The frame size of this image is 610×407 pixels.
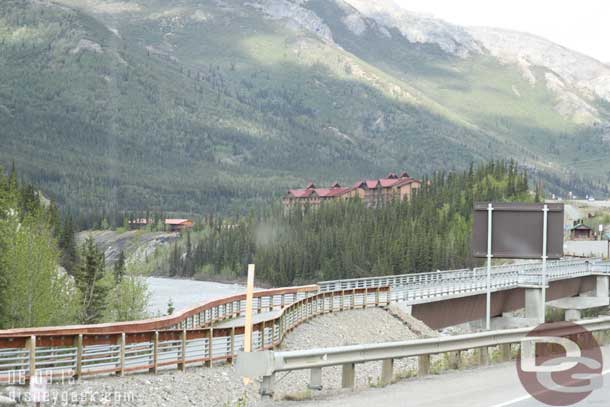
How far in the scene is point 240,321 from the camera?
2003 inches

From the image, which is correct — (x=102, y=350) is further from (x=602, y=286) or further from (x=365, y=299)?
(x=602, y=286)

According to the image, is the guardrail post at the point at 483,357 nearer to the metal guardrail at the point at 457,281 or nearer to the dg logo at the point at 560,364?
the dg logo at the point at 560,364

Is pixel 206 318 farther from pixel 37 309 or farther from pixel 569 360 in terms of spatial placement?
pixel 569 360

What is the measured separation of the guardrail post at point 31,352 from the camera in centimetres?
2189

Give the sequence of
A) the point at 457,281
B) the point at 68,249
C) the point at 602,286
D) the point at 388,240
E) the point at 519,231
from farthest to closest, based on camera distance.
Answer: the point at 388,240
the point at 68,249
the point at 602,286
the point at 457,281
the point at 519,231

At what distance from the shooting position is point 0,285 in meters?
64.2

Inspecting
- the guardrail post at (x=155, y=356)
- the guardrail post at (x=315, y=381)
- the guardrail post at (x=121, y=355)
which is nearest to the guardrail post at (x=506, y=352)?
the guardrail post at (x=315, y=381)

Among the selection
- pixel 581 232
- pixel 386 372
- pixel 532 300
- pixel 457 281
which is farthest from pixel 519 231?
pixel 581 232

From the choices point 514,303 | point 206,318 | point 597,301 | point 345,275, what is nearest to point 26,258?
point 206,318

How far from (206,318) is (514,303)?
43759 millimetres

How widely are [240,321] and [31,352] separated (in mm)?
29034

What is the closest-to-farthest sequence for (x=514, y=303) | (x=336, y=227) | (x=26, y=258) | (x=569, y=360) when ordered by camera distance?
(x=569, y=360)
(x=26, y=258)
(x=514, y=303)
(x=336, y=227)

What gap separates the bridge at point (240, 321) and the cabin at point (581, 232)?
86.8 meters

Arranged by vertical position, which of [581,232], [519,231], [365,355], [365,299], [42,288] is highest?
[519,231]
